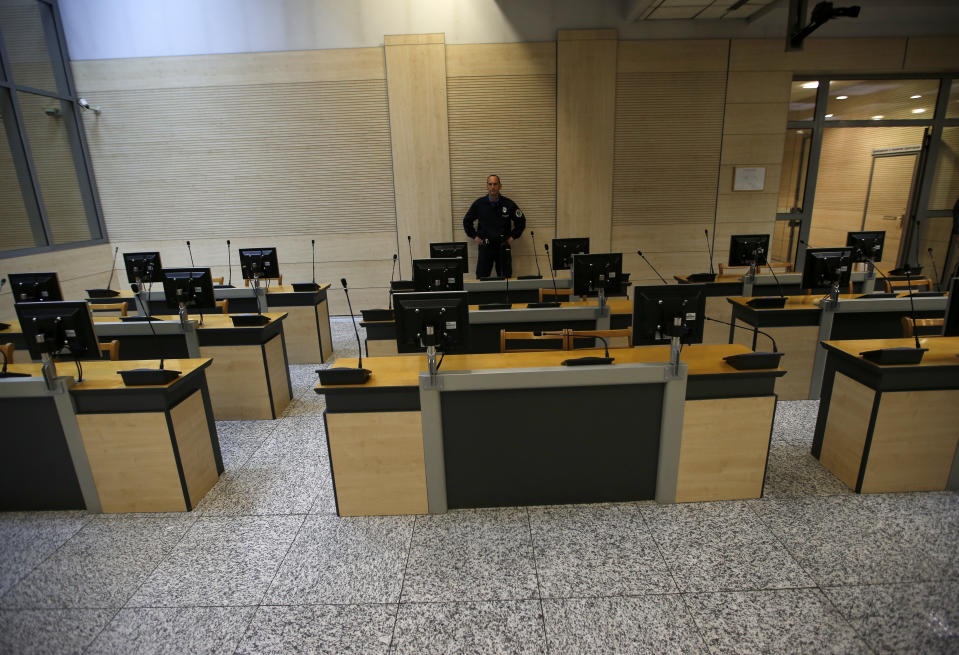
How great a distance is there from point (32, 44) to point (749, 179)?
1079cm

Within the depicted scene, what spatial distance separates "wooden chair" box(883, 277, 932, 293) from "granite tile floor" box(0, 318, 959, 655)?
10.3ft

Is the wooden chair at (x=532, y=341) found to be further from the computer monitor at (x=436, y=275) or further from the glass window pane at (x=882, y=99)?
the glass window pane at (x=882, y=99)

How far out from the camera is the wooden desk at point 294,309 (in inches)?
216

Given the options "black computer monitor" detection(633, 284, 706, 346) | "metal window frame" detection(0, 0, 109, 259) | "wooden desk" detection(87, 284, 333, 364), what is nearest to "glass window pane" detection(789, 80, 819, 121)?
"black computer monitor" detection(633, 284, 706, 346)

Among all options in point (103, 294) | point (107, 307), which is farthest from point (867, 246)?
point (103, 294)

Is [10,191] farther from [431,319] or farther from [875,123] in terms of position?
[875,123]

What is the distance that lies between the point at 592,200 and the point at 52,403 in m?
6.90

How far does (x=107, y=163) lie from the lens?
7.50 m

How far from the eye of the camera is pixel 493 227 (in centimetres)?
730

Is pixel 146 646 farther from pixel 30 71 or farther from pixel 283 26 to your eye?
pixel 30 71

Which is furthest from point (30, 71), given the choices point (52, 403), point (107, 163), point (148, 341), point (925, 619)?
point (925, 619)

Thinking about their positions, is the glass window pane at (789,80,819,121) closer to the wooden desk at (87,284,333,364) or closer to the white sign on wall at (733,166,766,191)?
the white sign on wall at (733,166,766,191)

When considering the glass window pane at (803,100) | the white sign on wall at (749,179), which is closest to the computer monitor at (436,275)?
the white sign on wall at (749,179)

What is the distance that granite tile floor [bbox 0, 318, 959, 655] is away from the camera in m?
2.10
